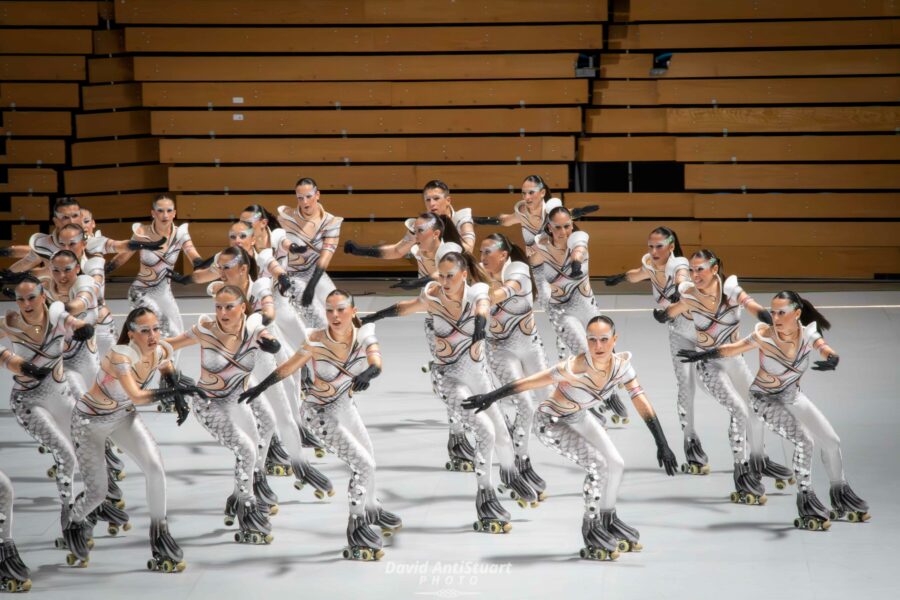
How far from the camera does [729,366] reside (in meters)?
9.91

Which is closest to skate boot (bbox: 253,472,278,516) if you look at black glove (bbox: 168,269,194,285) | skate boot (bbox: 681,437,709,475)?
black glove (bbox: 168,269,194,285)

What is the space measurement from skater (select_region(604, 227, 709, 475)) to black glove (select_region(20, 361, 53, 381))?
14.2ft

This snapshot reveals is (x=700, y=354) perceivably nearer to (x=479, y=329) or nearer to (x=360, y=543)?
(x=479, y=329)

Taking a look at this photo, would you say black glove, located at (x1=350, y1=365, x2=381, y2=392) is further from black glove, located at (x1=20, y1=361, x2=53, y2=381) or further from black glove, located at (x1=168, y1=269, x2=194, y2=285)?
black glove, located at (x1=168, y1=269, x2=194, y2=285)

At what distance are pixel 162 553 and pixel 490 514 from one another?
6.75ft

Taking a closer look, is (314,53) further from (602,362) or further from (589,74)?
(602,362)

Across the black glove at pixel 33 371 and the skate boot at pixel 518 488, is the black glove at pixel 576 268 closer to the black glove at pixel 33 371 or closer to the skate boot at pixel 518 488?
the skate boot at pixel 518 488

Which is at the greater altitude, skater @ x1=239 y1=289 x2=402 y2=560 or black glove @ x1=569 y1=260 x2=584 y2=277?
black glove @ x1=569 y1=260 x2=584 y2=277

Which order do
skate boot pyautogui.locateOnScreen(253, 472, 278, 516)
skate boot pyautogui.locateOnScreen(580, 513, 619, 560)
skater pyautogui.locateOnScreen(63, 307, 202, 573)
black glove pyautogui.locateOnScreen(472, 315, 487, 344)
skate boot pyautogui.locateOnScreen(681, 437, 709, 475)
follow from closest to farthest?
skater pyautogui.locateOnScreen(63, 307, 202, 573)
skate boot pyautogui.locateOnScreen(580, 513, 619, 560)
black glove pyautogui.locateOnScreen(472, 315, 487, 344)
skate boot pyautogui.locateOnScreen(253, 472, 278, 516)
skate boot pyautogui.locateOnScreen(681, 437, 709, 475)

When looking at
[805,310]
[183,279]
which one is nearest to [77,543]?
[183,279]

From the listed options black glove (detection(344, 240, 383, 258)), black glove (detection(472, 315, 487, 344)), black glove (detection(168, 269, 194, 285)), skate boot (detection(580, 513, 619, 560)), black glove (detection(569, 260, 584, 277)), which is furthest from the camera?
black glove (detection(344, 240, 383, 258))

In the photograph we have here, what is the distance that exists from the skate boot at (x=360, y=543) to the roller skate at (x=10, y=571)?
6.11 feet

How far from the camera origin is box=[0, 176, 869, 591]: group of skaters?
849cm

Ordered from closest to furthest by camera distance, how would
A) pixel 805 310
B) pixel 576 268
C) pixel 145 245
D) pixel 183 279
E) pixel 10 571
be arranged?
pixel 10 571 < pixel 805 310 < pixel 183 279 < pixel 576 268 < pixel 145 245
